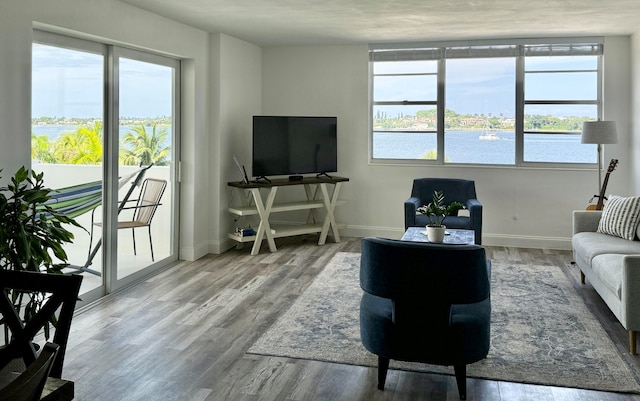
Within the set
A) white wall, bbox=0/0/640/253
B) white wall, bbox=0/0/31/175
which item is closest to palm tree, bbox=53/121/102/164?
white wall, bbox=0/0/31/175

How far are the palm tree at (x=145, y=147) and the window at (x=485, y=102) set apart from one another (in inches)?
107

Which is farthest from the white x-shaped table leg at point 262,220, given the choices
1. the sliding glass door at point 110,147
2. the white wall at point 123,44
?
the sliding glass door at point 110,147

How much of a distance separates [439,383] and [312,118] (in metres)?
4.31

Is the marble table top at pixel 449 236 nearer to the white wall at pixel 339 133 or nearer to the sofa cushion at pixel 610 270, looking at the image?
the sofa cushion at pixel 610 270

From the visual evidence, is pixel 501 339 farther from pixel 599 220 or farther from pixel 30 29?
pixel 30 29

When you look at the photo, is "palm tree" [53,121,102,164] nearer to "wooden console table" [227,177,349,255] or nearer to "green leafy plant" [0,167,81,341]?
"green leafy plant" [0,167,81,341]

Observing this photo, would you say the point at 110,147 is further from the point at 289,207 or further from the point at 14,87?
the point at 289,207

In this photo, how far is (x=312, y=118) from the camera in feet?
22.2

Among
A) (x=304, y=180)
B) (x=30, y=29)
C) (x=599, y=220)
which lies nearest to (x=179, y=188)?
(x=304, y=180)

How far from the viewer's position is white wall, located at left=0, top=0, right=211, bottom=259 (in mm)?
3430

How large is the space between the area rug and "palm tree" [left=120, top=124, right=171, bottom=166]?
1910 mm

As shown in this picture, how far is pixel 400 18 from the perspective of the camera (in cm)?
534

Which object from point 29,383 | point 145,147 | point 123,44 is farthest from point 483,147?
point 29,383

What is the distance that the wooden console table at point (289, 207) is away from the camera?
6230 millimetres
